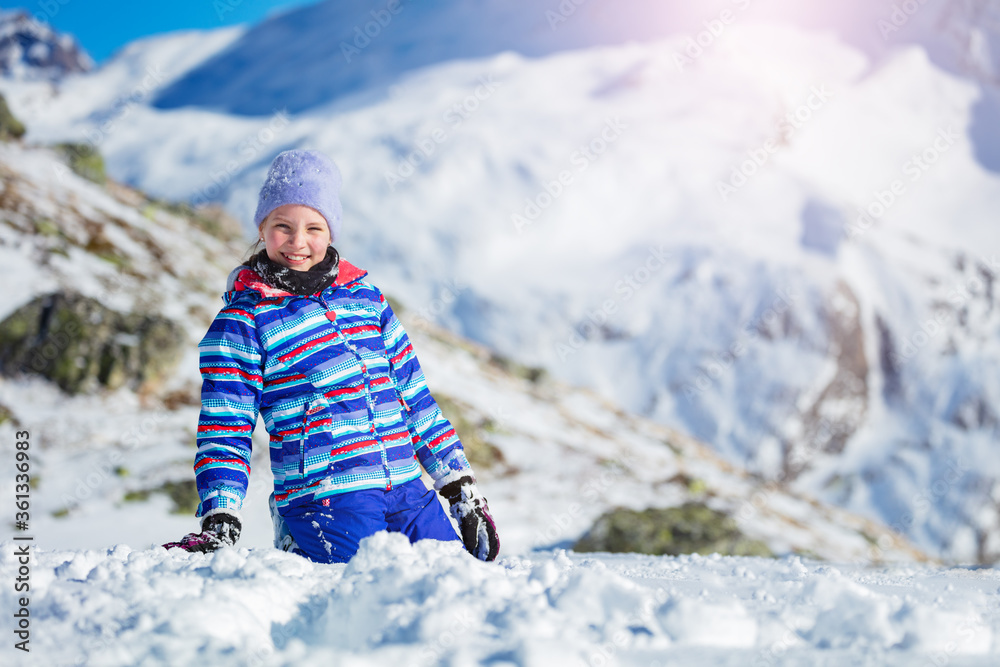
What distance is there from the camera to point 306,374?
2.49 metres

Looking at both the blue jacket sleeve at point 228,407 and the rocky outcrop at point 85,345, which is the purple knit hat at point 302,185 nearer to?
the blue jacket sleeve at point 228,407

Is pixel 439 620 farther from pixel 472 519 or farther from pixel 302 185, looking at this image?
pixel 302 185

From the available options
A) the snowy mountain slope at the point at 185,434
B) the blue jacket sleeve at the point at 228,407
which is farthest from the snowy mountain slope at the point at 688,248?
the blue jacket sleeve at the point at 228,407

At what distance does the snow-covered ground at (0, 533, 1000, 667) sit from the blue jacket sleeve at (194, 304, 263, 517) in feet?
1.28

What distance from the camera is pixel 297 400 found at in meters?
2.48

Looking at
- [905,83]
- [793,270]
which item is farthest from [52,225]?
[905,83]

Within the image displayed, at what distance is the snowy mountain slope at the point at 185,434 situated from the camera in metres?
6.15

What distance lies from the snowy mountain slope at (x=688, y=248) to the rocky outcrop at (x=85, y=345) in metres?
33.9

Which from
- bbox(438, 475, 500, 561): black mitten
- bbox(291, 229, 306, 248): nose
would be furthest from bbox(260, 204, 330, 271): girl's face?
bbox(438, 475, 500, 561): black mitten

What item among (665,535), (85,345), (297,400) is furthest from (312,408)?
(85,345)

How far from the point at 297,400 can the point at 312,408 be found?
73 mm

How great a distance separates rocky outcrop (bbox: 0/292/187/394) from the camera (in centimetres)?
726

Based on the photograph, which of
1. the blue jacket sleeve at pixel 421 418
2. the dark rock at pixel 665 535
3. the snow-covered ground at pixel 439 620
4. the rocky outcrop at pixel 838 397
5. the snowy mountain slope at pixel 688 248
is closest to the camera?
the snow-covered ground at pixel 439 620

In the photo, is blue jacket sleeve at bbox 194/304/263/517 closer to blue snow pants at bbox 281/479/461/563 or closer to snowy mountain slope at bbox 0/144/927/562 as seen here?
blue snow pants at bbox 281/479/461/563
